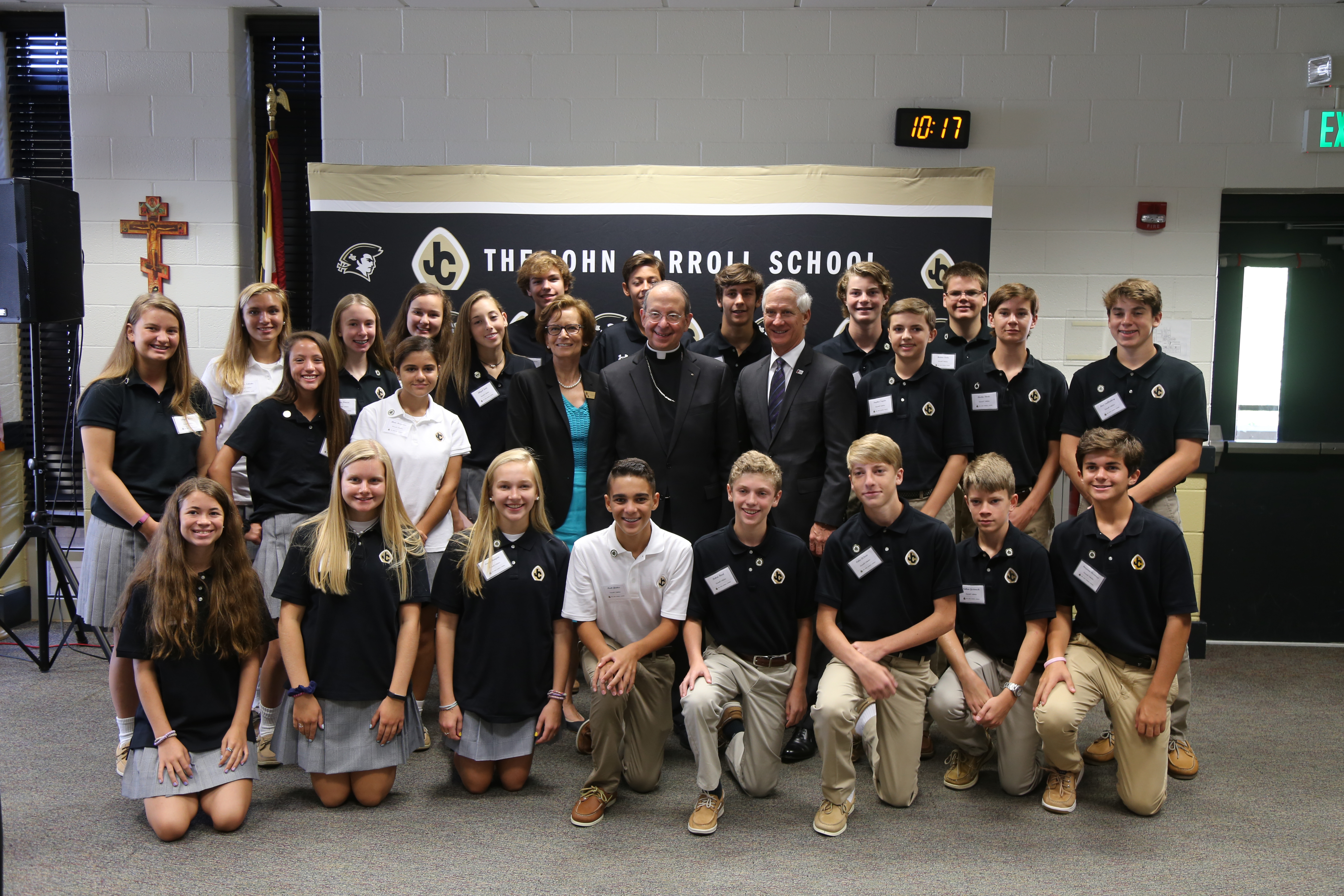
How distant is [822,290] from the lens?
13.9 feet

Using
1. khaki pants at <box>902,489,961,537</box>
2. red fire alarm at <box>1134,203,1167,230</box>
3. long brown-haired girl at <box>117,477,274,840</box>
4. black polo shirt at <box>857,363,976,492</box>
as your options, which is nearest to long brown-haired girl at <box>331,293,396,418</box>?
long brown-haired girl at <box>117,477,274,840</box>

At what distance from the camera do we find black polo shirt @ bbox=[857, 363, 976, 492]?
317 centimetres

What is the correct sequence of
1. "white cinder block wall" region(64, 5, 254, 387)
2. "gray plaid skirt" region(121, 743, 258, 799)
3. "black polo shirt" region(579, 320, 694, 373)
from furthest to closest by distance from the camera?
"white cinder block wall" region(64, 5, 254, 387) < "black polo shirt" region(579, 320, 694, 373) < "gray plaid skirt" region(121, 743, 258, 799)

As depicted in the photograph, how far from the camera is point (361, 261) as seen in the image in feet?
14.0

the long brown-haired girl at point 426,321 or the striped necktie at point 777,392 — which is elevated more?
the long brown-haired girl at point 426,321

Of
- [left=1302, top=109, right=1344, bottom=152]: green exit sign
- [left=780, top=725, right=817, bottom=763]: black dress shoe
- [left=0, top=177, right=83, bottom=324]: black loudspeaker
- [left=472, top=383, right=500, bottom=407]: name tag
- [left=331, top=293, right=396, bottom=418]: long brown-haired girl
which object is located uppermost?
[left=1302, top=109, right=1344, bottom=152]: green exit sign

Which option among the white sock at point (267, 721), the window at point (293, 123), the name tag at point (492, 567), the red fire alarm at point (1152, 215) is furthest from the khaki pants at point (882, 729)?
the window at point (293, 123)

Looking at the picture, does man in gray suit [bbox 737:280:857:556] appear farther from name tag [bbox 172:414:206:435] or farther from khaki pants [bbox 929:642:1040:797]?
name tag [bbox 172:414:206:435]

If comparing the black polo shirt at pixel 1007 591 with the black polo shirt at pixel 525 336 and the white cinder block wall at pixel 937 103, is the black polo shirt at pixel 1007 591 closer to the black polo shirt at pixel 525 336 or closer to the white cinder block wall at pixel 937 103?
the white cinder block wall at pixel 937 103

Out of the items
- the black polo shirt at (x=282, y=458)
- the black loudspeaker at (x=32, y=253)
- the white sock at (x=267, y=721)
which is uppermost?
the black loudspeaker at (x=32, y=253)

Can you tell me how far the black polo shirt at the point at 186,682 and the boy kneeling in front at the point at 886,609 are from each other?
1.70 meters

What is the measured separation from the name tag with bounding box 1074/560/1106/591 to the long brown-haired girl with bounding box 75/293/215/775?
2.85m

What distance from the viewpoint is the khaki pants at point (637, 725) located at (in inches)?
105

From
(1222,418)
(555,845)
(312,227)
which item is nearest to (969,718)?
(555,845)
